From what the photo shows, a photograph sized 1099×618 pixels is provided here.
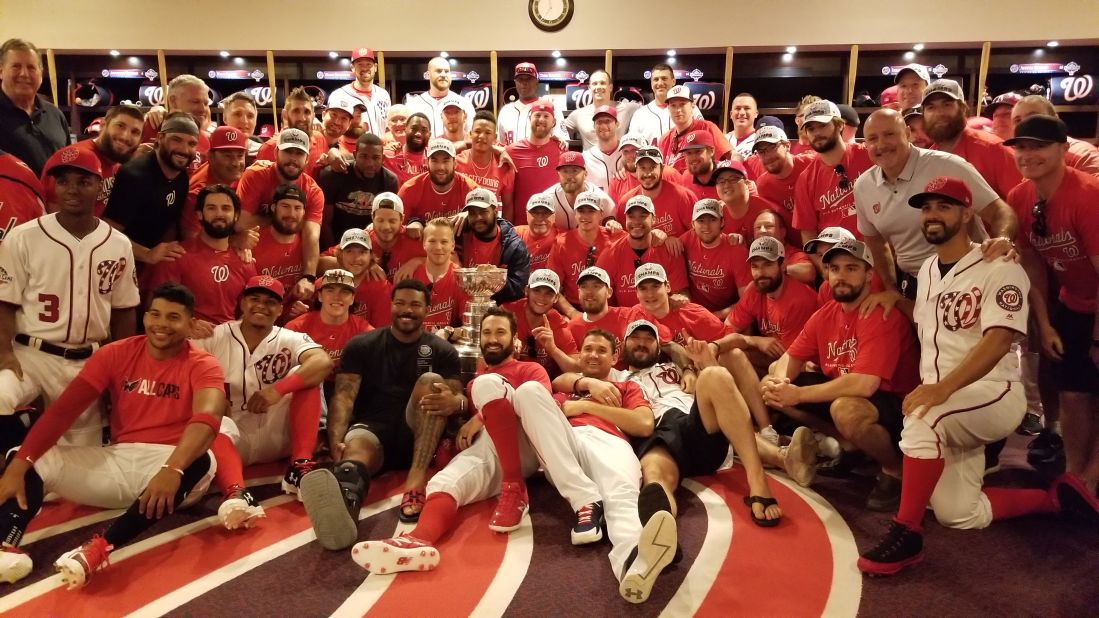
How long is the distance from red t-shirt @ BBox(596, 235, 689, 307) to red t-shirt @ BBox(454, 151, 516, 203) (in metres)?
1.18

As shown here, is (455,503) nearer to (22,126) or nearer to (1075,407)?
(1075,407)

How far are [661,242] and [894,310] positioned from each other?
5.64ft

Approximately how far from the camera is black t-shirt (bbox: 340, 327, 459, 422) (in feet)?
11.7

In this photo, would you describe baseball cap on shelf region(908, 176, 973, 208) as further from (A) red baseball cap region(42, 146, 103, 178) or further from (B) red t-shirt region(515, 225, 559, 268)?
(A) red baseball cap region(42, 146, 103, 178)

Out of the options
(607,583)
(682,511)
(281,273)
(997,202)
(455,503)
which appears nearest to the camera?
(607,583)

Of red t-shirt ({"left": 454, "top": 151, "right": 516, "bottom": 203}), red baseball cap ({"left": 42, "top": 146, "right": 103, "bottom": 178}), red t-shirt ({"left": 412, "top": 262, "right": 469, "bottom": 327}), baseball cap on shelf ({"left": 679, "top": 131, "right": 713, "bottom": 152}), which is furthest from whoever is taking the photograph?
red t-shirt ({"left": 454, "top": 151, "right": 516, "bottom": 203})

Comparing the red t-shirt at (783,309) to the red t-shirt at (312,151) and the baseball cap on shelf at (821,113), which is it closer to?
the baseball cap on shelf at (821,113)

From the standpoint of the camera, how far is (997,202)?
3330 millimetres

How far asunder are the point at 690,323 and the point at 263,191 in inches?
112

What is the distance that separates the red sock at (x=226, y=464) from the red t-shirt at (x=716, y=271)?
9.92 ft

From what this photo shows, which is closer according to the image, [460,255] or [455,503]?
[455,503]

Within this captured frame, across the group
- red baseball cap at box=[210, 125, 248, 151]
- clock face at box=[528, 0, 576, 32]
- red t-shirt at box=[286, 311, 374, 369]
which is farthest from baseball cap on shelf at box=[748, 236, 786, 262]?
clock face at box=[528, 0, 576, 32]

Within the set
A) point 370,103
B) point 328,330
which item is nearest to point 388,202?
point 328,330

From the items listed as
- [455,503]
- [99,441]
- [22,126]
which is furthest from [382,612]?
[22,126]
